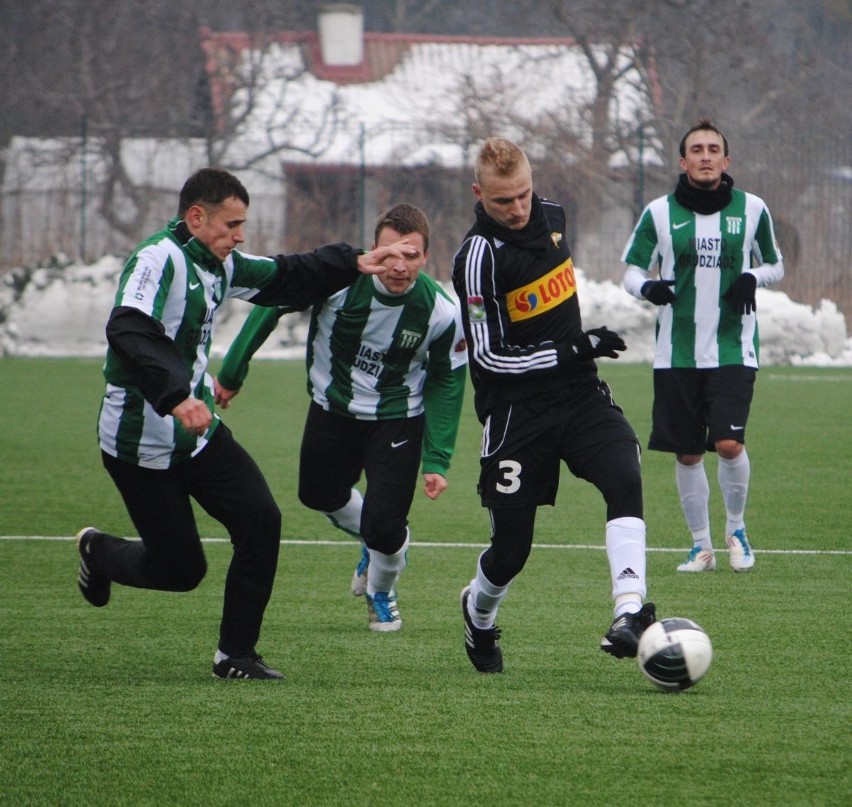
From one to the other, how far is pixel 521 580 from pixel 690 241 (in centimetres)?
197

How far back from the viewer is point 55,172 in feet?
81.8

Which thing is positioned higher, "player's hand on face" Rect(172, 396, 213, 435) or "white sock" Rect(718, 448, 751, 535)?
"player's hand on face" Rect(172, 396, 213, 435)

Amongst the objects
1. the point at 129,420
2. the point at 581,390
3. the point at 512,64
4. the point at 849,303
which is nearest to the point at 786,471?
the point at 581,390

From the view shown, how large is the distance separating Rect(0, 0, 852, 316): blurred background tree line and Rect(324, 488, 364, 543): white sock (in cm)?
1666

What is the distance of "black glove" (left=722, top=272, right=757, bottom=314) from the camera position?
747 cm

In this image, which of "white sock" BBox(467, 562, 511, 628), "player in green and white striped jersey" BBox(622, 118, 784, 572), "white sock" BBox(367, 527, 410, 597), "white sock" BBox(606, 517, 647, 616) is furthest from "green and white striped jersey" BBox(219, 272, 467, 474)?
"player in green and white striped jersey" BBox(622, 118, 784, 572)

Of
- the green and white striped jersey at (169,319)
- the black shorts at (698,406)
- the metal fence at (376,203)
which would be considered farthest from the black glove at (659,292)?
the metal fence at (376,203)

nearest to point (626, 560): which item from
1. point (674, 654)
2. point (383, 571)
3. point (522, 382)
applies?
point (674, 654)

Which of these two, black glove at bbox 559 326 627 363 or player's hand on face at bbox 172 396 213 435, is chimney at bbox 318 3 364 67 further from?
player's hand on face at bbox 172 396 213 435

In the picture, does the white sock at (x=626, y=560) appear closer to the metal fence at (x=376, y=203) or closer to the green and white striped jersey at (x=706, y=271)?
the green and white striped jersey at (x=706, y=271)

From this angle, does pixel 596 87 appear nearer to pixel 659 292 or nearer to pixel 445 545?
pixel 445 545

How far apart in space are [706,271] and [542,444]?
287 centimetres

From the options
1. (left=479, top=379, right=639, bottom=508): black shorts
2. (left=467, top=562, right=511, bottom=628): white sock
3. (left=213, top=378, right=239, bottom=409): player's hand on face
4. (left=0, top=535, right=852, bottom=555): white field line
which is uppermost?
(left=479, top=379, right=639, bottom=508): black shorts

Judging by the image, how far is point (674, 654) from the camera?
4602 mm
